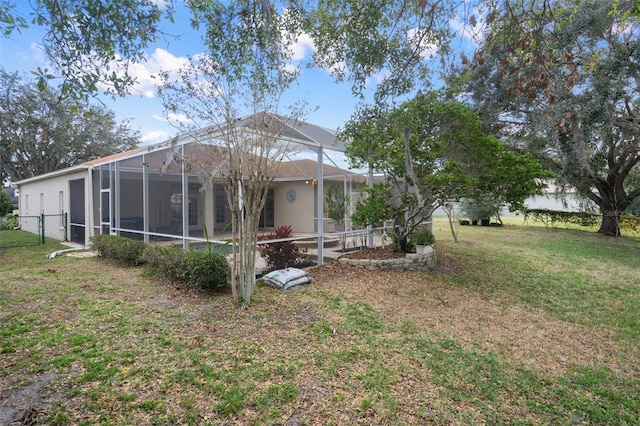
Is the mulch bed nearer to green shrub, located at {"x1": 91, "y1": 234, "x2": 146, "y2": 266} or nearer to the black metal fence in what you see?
green shrub, located at {"x1": 91, "y1": 234, "x2": 146, "y2": 266}

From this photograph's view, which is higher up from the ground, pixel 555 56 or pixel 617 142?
pixel 617 142

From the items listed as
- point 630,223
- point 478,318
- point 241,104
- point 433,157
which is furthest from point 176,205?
point 630,223

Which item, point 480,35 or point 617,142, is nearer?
point 480,35

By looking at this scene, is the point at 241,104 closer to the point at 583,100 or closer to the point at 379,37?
the point at 379,37

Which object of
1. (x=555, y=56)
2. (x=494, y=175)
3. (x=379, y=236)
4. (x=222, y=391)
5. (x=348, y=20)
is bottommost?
(x=222, y=391)

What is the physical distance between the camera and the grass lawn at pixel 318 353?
2.63m

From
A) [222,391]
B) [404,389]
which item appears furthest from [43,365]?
[404,389]

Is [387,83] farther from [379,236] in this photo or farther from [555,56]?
[379,236]

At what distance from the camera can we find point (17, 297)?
5027 mm

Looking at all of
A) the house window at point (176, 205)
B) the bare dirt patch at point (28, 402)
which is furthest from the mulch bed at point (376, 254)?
the bare dirt patch at point (28, 402)

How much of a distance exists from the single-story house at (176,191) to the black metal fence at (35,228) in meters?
0.13

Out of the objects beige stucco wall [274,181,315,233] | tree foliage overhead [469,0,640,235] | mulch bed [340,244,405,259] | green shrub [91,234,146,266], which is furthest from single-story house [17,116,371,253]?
tree foliage overhead [469,0,640,235]

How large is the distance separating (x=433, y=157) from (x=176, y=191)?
232 inches

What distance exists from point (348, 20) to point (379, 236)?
6850mm
